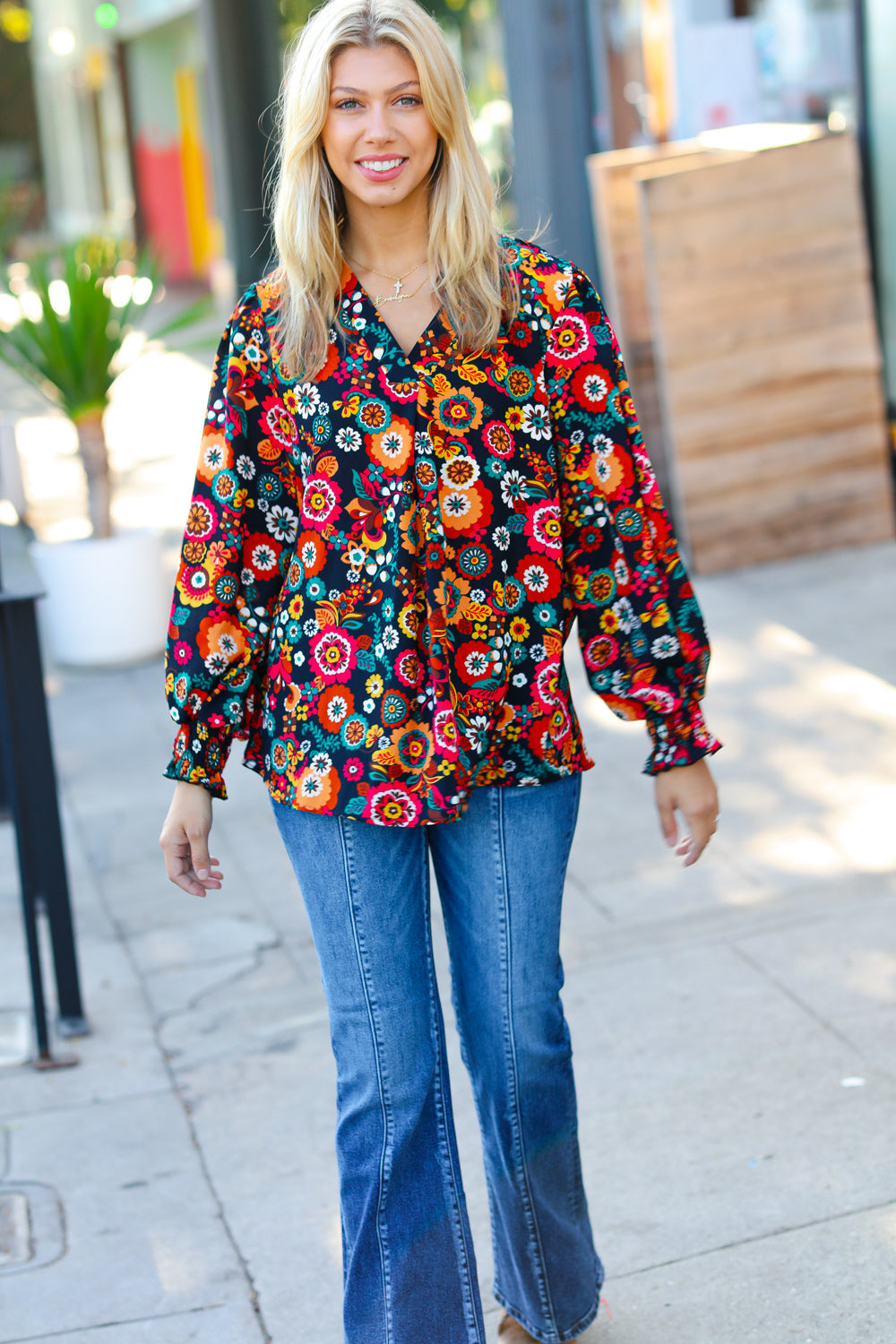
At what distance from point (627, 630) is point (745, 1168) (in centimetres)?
117

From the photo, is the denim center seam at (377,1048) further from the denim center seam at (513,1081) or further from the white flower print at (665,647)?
the white flower print at (665,647)

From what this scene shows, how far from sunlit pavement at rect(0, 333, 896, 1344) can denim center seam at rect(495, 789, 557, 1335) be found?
0.25m

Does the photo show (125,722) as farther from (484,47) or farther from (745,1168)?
(484,47)

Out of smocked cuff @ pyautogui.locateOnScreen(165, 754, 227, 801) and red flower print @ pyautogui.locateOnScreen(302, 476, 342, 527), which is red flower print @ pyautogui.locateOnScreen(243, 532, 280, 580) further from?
smocked cuff @ pyautogui.locateOnScreen(165, 754, 227, 801)

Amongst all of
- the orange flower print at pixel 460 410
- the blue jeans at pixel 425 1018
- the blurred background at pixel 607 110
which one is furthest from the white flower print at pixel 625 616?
the blurred background at pixel 607 110

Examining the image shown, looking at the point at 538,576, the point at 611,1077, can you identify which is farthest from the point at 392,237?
the point at 611,1077

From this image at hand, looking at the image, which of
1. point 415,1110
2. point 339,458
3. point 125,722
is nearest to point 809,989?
point 415,1110

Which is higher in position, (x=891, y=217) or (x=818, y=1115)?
(x=891, y=217)

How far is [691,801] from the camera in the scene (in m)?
2.10

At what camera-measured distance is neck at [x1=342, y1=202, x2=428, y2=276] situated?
79.9 inches

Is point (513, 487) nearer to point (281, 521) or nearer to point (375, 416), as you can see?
point (375, 416)

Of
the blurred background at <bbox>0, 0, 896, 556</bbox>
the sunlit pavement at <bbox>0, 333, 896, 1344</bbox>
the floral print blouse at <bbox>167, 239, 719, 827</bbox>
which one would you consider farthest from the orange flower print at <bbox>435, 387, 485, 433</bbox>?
the blurred background at <bbox>0, 0, 896, 556</bbox>

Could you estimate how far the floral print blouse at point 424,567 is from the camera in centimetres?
194

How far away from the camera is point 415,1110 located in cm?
201
